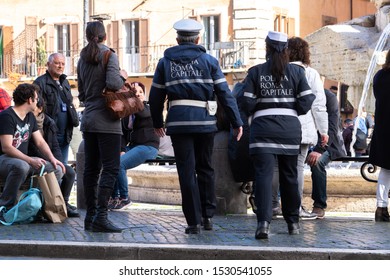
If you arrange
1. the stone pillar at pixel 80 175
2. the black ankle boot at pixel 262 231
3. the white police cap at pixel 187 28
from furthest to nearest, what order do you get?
the stone pillar at pixel 80 175, the white police cap at pixel 187 28, the black ankle boot at pixel 262 231

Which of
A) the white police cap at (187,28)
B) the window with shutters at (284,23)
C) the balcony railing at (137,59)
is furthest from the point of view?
the window with shutters at (284,23)

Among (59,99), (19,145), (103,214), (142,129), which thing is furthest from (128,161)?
(103,214)

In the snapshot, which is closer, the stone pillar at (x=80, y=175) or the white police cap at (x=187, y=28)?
the white police cap at (x=187, y=28)

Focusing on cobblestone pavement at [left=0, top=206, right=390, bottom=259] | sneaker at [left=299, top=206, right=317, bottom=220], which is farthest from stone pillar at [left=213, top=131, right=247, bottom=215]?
sneaker at [left=299, top=206, right=317, bottom=220]

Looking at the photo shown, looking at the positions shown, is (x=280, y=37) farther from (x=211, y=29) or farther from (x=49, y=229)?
(x=211, y=29)

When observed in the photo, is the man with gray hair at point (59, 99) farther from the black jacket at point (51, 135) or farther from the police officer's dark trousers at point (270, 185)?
the police officer's dark trousers at point (270, 185)

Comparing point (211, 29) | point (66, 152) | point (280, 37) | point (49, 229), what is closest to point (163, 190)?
point (66, 152)

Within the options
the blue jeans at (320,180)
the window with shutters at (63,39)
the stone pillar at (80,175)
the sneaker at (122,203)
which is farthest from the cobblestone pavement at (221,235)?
the window with shutters at (63,39)

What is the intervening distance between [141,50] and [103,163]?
1542 inches

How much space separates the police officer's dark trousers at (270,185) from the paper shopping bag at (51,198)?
2.32 meters

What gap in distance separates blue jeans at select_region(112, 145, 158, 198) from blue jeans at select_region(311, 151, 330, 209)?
6.07 feet

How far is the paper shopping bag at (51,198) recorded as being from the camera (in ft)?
40.1

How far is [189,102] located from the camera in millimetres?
10695

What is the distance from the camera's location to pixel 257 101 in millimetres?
10750
